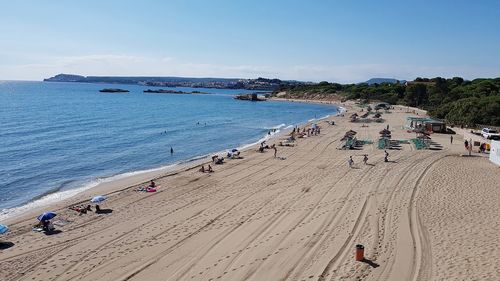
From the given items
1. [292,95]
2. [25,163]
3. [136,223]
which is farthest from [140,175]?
[292,95]

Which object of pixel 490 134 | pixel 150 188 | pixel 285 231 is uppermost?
pixel 490 134

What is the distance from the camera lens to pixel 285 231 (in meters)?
15.4

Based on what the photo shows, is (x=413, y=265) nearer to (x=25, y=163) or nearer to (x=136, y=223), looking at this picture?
(x=136, y=223)

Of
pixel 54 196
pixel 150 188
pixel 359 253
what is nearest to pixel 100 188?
pixel 54 196

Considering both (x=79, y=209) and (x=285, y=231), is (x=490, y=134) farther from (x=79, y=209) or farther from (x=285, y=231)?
(x=79, y=209)

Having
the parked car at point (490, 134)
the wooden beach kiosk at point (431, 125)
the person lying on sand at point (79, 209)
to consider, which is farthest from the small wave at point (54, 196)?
the wooden beach kiosk at point (431, 125)

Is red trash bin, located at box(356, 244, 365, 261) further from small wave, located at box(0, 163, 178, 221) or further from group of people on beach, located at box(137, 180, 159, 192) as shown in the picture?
small wave, located at box(0, 163, 178, 221)

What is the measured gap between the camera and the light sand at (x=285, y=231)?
1223cm

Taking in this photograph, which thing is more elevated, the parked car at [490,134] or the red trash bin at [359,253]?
the parked car at [490,134]

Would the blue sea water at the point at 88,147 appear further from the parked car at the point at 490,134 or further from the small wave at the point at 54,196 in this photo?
the parked car at the point at 490,134

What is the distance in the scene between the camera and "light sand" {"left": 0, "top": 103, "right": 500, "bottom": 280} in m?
12.2

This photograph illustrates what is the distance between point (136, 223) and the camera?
17.5m

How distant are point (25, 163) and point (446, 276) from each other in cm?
3120

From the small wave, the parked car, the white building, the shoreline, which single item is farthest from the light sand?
the parked car
